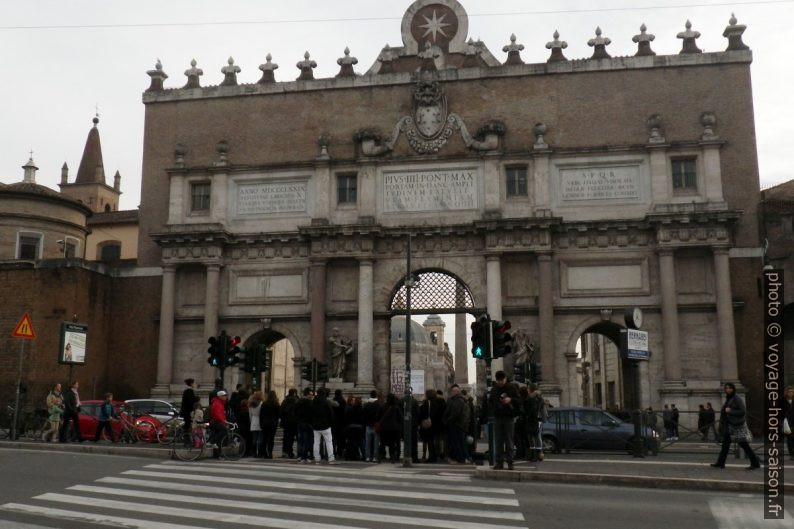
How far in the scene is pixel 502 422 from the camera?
618 inches

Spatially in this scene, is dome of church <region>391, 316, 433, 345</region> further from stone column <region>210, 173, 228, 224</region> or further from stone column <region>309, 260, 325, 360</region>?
stone column <region>309, 260, 325, 360</region>

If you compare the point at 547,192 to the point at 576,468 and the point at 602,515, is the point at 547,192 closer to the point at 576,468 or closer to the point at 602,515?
the point at 576,468

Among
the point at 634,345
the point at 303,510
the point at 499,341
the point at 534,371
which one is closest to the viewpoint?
the point at 303,510

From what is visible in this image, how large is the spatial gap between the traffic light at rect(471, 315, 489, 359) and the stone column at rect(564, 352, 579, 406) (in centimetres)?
1323

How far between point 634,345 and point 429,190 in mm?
13529

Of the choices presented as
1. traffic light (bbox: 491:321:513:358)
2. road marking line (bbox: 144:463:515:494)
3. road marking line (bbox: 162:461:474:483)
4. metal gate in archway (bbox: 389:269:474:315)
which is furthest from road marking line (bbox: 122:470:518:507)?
metal gate in archway (bbox: 389:269:474:315)

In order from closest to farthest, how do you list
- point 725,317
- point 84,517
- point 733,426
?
point 84,517, point 733,426, point 725,317

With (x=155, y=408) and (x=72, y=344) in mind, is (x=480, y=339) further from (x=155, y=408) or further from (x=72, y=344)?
(x=72, y=344)

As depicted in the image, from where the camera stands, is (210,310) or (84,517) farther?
(210,310)

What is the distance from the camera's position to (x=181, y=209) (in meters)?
33.2

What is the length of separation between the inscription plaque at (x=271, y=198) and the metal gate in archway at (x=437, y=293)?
5.36 meters

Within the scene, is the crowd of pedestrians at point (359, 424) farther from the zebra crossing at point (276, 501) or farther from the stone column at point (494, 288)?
the stone column at point (494, 288)

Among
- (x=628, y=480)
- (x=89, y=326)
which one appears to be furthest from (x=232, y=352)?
(x=89, y=326)

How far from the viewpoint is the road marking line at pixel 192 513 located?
32.1 feet
